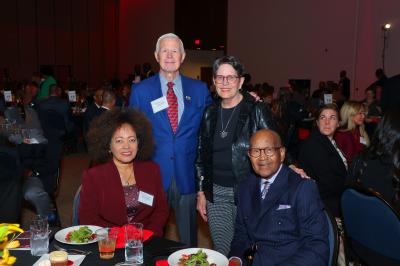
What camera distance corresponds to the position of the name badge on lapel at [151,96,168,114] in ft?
9.45

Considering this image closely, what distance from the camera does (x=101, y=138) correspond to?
259 cm

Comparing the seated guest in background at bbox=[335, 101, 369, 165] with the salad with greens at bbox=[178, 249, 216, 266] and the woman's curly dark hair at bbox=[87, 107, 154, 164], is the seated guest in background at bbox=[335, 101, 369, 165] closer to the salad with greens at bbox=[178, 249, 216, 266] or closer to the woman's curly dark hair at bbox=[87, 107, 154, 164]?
the woman's curly dark hair at bbox=[87, 107, 154, 164]

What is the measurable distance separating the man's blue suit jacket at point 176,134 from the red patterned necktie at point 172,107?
33mm

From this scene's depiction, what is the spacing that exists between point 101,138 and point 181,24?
524 inches

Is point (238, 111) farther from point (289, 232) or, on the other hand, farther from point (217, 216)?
point (289, 232)

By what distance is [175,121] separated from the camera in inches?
115

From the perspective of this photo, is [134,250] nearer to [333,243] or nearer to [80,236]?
[80,236]

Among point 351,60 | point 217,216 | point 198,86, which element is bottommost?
point 217,216

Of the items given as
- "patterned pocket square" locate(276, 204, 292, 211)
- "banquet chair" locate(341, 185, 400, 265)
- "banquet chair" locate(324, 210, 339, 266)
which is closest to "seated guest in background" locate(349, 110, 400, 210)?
"banquet chair" locate(341, 185, 400, 265)

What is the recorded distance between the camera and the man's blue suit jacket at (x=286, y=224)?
1939mm

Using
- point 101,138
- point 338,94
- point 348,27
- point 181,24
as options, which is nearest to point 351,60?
point 348,27

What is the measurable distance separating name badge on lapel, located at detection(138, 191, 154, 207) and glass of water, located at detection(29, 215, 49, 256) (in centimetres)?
65

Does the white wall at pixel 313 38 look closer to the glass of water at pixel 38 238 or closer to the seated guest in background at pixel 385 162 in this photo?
the seated guest in background at pixel 385 162

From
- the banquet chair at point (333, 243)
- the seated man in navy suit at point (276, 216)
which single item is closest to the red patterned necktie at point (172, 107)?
the seated man in navy suit at point (276, 216)
